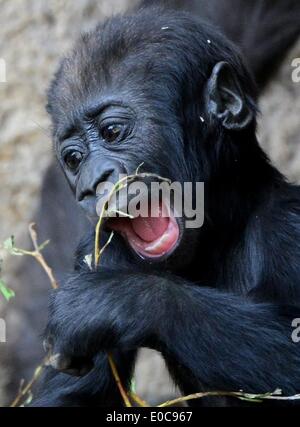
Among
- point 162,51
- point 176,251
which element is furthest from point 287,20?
point 176,251

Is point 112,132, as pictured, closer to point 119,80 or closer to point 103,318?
point 119,80

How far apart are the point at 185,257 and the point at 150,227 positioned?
0.18 m

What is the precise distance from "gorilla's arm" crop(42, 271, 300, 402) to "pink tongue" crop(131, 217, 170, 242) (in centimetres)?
26

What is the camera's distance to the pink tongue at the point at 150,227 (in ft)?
12.6

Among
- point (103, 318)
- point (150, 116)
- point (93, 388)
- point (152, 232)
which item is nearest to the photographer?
point (103, 318)

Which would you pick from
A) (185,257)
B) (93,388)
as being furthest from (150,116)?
(93,388)

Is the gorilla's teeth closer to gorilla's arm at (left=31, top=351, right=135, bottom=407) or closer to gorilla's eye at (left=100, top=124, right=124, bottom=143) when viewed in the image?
gorilla's eye at (left=100, top=124, right=124, bottom=143)

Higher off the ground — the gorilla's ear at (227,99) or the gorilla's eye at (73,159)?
the gorilla's ear at (227,99)

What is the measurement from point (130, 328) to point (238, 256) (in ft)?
2.24

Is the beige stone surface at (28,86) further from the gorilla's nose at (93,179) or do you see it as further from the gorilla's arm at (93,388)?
the gorilla's nose at (93,179)

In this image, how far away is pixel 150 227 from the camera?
12.6ft

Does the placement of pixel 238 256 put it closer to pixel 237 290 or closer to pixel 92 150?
pixel 237 290

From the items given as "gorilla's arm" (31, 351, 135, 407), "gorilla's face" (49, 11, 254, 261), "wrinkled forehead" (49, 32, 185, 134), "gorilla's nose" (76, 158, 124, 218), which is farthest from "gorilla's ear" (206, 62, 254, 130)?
"gorilla's arm" (31, 351, 135, 407)

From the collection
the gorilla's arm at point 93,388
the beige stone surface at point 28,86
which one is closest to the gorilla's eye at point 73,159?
the gorilla's arm at point 93,388
